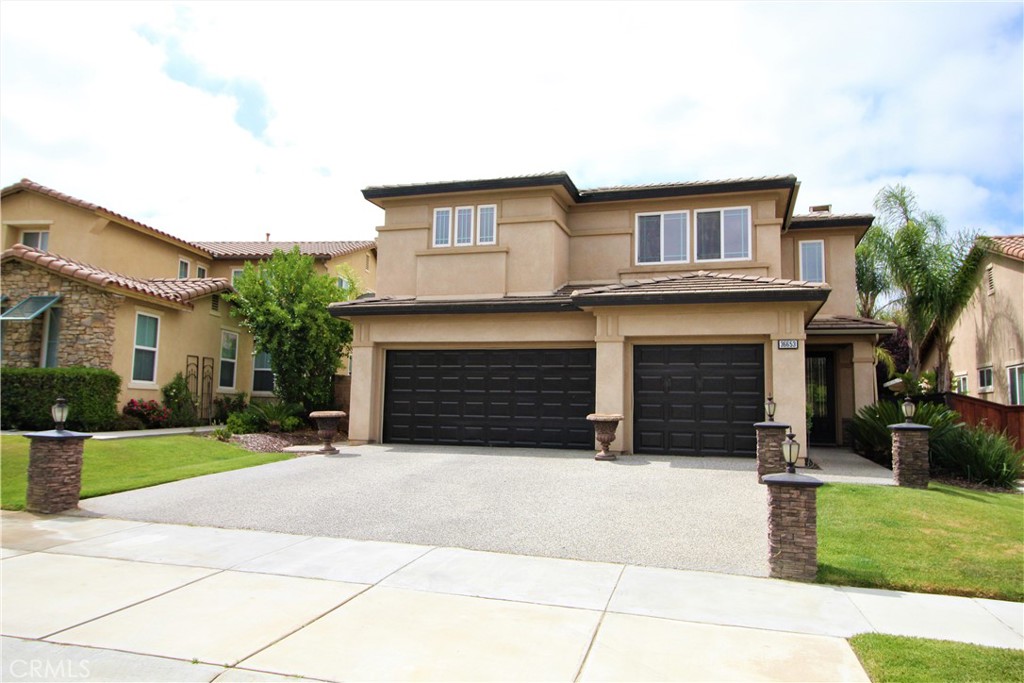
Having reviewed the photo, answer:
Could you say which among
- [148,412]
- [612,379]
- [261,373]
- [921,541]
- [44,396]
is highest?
[261,373]

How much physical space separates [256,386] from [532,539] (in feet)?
59.9

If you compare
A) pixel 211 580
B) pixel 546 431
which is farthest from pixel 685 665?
pixel 546 431

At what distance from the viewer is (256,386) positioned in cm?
2392

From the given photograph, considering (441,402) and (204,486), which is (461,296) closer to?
(441,402)

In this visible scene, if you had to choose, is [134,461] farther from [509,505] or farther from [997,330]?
[997,330]

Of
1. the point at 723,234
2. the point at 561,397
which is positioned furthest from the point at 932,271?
the point at 561,397

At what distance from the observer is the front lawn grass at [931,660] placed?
4.60m

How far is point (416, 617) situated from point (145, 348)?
16715 millimetres

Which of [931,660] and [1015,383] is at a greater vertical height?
[1015,383]

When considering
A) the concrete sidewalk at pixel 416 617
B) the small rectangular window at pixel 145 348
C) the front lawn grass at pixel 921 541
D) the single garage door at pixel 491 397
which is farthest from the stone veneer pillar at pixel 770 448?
the small rectangular window at pixel 145 348

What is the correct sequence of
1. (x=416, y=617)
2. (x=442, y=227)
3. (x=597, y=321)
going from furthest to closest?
1. (x=442, y=227)
2. (x=597, y=321)
3. (x=416, y=617)

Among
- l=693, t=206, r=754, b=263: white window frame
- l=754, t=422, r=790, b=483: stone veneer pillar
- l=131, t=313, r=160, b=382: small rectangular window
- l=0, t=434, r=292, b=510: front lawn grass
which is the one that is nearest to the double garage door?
l=754, t=422, r=790, b=483: stone veneer pillar

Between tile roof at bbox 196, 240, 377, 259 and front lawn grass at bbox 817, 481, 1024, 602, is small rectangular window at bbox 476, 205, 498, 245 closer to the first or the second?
front lawn grass at bbox 817, 481, 1024, 602

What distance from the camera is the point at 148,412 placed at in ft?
60.0
